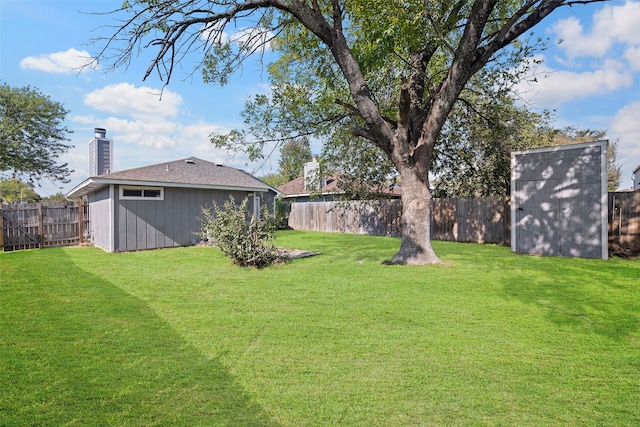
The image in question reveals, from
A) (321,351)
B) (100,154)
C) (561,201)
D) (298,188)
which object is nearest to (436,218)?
(561,201)

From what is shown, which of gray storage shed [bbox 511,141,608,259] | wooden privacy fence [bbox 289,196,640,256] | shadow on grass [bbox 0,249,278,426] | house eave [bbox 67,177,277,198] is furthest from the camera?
house eave [bbox 67,177,277,198]

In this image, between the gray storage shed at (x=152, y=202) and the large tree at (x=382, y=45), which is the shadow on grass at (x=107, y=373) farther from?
the gray storage shed at (x=152, y=202)

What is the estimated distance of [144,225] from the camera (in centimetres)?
1097

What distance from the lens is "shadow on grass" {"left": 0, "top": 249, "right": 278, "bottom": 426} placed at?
212 cm

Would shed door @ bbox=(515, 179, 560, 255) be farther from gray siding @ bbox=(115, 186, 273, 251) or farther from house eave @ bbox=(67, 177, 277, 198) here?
gray siding @ bbox=(115, 186, 273, 251)

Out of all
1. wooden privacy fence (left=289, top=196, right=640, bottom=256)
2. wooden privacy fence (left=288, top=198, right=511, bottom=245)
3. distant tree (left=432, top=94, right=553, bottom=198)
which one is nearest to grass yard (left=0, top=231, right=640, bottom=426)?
wooden privacy fence (left=289, top=196, right=640, bottom=256)

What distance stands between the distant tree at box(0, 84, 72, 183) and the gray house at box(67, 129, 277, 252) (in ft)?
26.2

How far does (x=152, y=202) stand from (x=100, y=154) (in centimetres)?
510

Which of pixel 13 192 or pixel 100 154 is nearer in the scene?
pixel 100 154

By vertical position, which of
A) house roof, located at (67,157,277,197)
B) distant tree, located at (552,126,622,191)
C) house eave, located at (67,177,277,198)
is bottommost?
house eave, located at (67,177,277,198)

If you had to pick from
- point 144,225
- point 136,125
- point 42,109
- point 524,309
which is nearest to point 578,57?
point 524,309

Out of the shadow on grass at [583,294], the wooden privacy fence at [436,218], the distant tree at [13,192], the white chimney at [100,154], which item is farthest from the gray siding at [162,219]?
the distant tree at [13,192]

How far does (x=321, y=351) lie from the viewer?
3104mm

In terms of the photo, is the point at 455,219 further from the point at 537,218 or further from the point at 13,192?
the point at 13,192
